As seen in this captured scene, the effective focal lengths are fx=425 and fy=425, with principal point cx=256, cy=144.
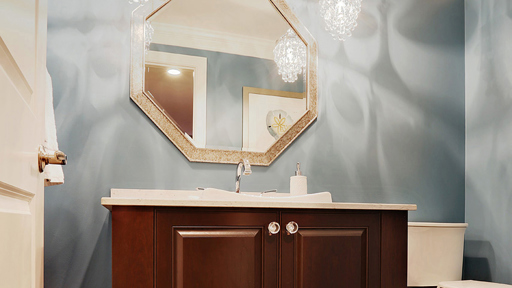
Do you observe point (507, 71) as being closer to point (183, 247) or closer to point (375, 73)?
point (375, 73)

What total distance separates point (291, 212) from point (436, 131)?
1.46 metres

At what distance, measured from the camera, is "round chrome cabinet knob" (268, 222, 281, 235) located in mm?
1426

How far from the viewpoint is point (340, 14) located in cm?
218

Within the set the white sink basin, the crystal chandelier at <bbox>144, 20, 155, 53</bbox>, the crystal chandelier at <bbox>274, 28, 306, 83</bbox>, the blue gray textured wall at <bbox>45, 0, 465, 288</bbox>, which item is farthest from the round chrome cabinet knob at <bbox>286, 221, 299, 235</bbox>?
the crystal chandelier at <bbox>144, 20, 155, 53</bbox>

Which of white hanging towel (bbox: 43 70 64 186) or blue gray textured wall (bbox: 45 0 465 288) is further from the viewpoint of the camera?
blue gray textured wall (bbox: 45 0 465 288)

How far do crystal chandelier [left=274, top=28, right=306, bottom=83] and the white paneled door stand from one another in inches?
60.0

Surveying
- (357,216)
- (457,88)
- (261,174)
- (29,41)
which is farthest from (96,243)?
(457,88)

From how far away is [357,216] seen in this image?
156cm

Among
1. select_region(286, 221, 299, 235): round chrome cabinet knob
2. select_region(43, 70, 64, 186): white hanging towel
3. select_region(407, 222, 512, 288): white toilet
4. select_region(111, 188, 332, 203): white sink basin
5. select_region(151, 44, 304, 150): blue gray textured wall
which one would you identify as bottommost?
select_region(407, 222, 512, 288): white toilet

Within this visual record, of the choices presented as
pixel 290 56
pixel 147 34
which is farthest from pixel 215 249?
pixel 290 56

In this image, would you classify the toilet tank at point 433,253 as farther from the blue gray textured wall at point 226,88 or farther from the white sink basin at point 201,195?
the blue gray textured wall at point 226,88

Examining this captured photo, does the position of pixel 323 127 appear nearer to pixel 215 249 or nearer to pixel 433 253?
pixel 433 253

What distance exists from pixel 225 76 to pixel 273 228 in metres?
0.91

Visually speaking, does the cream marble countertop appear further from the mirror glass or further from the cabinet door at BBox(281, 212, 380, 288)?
the mirror glass
